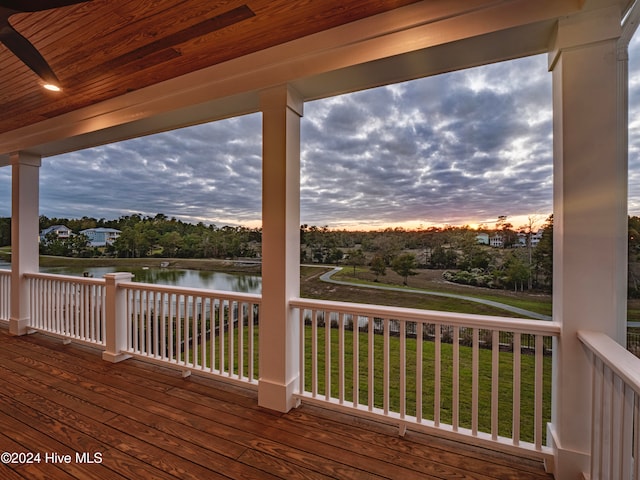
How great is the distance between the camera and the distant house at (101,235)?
3576mm

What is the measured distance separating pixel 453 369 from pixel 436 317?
340 mm

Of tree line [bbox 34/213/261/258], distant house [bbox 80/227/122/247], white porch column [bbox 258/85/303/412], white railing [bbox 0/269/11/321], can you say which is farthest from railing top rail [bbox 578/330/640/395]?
white railing [bbox 0/269/11/321]

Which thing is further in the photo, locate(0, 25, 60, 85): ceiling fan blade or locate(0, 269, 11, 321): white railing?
locate(0, 269, 11, 321): white railing

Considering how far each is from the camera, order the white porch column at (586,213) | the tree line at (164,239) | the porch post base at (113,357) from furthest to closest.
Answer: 1. the porch post base at (113,357)
2. the tree line at (164,239)
3. the white porch column at (586,213)

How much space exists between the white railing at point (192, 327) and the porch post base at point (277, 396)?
21 centimetres

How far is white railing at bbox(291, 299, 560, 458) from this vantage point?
1716 millimetres

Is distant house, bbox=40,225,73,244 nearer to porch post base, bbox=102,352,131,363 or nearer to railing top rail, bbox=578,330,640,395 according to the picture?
porch post base, bbox=102,352,131,363

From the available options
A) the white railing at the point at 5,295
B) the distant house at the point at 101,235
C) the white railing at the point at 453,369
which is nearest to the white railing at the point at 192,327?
the white railing at the point at 453,369

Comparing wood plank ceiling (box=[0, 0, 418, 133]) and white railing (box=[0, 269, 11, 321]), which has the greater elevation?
wood plank ceiling (box=[0, 0, 418, 133])

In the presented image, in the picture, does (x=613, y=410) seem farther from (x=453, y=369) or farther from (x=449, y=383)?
(x=449, y=383)

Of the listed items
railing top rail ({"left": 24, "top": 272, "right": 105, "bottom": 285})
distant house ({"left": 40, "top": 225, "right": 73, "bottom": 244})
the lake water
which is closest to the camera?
the lake water

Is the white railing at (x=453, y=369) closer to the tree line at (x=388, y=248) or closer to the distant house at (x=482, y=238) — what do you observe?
the tree line at (x=388, y=248)

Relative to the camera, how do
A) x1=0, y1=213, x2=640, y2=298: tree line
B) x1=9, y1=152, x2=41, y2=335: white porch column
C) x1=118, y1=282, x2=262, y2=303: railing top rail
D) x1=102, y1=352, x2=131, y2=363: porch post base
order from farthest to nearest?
1. x1=9, y1=152, x2=41, y2=335: white porch column
2. x1=102, y1=352, x2=131, y2=363: porch post base
3. x1=118, y1=282, x2=262, y2=303: railing top rail
4. x1=0, y1=213, x2=640, y2=298: tree line

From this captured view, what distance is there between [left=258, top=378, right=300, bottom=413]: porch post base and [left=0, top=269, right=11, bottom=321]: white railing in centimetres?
466
